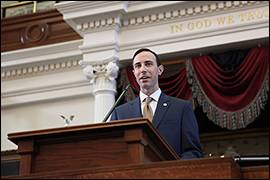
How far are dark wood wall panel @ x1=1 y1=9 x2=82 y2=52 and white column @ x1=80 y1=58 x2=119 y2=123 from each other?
1.11m

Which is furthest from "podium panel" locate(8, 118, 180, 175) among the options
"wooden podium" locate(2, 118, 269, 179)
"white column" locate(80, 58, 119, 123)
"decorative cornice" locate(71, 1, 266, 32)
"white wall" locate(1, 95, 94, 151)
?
"white wall" locate(1, 95, 94, 151)

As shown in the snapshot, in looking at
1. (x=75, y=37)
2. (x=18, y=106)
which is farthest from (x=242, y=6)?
(x=18, y=106)

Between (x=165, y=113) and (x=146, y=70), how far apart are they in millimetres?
321

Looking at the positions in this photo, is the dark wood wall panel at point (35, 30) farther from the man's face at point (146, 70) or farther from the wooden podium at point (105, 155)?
the wooden podium at point (105, 155)

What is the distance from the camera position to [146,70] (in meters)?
2.98

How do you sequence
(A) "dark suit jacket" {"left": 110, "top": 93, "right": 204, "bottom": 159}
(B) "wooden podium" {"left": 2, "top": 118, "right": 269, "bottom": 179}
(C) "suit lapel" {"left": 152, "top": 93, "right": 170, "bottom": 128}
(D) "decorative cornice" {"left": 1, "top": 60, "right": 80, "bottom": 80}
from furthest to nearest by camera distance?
(D) "decorative cornice" {"left": 1, "top": 60, "right": 80, "bottom": 80} < (C) "suit lapel" {"left": 152, "top": 93, "right": 170, "bottom": 128} < (A) "dark suit jacket" {"left": 110, "top": 93, "right": 204, "bottom": 159} < (B) "wooden podium" {"left": 2, "top": 118, "right": 269, "bottom": 179}

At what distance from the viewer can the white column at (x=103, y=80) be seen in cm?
658

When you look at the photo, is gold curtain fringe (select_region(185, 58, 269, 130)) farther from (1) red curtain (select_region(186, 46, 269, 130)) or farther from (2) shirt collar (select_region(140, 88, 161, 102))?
(2) shirt collar (select_region(140, 88, 161, 102))

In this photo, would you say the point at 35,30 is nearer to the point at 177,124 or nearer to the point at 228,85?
the point at 228,85

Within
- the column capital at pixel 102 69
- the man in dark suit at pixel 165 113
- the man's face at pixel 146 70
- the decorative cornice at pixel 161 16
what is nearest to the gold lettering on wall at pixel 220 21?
the decorative cornice at pixel 161 16

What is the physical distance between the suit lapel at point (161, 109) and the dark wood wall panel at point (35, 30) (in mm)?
4876

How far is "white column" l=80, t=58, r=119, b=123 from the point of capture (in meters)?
6.58

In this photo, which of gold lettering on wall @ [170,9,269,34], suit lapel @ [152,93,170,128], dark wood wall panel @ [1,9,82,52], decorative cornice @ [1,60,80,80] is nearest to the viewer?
suit lapel @ [152,93,170,128]

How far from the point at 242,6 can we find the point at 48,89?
3400mm
